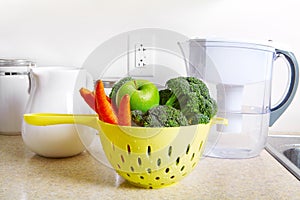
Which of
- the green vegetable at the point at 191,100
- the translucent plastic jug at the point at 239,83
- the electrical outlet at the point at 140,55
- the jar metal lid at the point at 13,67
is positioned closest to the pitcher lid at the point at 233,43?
the translucent plastic jug at the point at 239,83

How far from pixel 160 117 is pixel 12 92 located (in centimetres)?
59

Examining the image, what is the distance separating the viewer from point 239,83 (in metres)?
0.73

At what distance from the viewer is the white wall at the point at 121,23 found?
3.21 ft

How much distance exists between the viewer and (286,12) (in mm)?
977

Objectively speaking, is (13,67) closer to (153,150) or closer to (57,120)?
(57,120)

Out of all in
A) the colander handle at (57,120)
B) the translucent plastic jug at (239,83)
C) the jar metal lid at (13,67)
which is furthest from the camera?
the jar metal lid at (13,67)

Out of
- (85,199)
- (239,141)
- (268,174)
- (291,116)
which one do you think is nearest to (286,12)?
(291,116)

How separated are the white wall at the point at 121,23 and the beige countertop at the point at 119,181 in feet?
1.29

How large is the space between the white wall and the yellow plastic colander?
53cm

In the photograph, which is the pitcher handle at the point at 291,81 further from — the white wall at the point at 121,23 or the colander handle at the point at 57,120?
the colander handle at the point at 57,120

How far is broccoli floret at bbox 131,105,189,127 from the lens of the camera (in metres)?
0.50

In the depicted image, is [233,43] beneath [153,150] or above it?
above

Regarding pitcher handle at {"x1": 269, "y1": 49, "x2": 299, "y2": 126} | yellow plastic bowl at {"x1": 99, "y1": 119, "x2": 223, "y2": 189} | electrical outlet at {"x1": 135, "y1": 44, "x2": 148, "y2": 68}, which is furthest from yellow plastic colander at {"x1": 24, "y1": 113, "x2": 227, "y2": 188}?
electrical outlet at {"x1": 135, "y1": 44, "x2": 148, "y2": 68}

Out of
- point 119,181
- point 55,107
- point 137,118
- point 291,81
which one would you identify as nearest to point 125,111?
point 137,118
